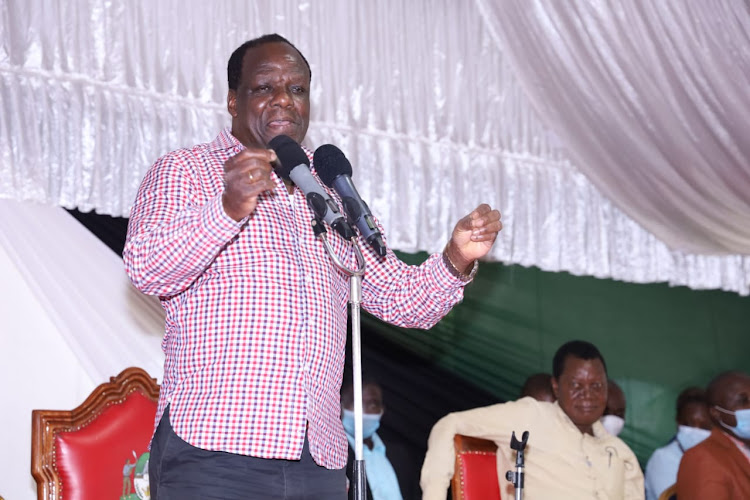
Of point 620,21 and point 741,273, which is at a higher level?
point 620,21

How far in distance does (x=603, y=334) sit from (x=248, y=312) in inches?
157

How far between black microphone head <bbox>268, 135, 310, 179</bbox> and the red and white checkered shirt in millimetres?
154

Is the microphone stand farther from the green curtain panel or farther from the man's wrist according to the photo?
the green curtain panel

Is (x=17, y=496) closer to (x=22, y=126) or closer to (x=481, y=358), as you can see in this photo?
(x=22, y=126)

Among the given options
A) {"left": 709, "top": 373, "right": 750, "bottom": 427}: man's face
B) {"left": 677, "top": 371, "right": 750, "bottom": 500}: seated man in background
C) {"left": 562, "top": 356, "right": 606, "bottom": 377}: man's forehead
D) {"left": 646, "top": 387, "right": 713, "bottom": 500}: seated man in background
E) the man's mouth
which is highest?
the man's mouth

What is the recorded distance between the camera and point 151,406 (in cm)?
315

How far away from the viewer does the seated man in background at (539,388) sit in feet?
15.1

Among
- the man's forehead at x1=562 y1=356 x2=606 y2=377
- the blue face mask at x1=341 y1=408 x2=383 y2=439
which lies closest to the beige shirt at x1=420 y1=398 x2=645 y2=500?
the man's forehead at x1=562 y1=356 x2=606 y2=377

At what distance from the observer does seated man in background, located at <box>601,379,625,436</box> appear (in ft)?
16.8

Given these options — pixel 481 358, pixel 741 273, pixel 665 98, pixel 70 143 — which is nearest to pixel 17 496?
pixel 70 143

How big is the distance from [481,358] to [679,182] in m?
1.30

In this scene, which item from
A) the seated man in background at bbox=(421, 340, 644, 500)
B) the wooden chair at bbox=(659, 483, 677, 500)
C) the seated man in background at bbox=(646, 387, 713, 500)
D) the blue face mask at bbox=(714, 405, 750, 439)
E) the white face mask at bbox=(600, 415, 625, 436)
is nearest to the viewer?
the seated man in background at bbox=(421, 340, 644, 500)

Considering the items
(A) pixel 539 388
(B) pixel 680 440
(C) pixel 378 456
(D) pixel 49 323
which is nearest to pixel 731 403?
(B) pixel 680 440

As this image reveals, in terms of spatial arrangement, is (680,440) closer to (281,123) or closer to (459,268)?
(459,268)
